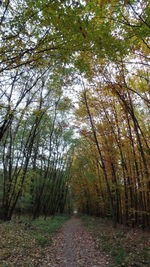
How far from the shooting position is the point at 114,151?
12031mm

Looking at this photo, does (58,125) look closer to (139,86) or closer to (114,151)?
(114,151)

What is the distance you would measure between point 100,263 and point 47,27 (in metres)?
6.91

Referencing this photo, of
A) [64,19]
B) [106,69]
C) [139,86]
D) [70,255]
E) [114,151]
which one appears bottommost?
[70,255]

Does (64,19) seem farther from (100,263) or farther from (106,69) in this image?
(100,263)

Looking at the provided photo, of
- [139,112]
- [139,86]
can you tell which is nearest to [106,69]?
[139,86]

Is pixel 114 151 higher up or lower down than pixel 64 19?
lower down

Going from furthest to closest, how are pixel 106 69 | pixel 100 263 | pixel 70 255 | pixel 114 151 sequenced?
pixel 114 151, pixel 106 69, pixel 70 255, pixel 100 263

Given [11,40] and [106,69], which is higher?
[106,69]

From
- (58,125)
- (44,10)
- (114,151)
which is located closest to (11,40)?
(44,10)

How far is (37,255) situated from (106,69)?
359 inches

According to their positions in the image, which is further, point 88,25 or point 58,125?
point 58,125

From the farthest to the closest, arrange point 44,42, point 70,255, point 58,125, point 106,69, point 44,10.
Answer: point 58,125
point 106,69
point 70,255
point 44,42
point 44,10

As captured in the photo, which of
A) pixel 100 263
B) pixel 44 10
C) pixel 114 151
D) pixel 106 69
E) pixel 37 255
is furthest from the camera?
pixel 114 151

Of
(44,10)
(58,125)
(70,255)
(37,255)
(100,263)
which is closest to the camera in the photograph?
(44,10)
